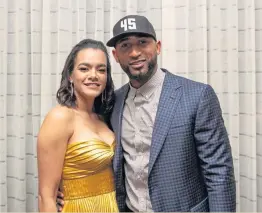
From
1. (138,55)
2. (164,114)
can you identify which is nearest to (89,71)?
(138,55)

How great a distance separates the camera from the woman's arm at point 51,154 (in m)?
1.20

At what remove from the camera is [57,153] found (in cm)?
120

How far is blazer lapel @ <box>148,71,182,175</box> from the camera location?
3.96 feet

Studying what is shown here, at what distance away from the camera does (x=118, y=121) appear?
1.38 meters

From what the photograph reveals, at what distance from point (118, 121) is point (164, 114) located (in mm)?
237

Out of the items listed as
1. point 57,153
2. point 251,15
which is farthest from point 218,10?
point 57,153

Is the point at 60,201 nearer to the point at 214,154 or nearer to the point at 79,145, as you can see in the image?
the point at 79,145

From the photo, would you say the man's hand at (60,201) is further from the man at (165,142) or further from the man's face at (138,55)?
the man's face at (138,55)

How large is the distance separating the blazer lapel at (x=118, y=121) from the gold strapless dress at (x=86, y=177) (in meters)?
0.04

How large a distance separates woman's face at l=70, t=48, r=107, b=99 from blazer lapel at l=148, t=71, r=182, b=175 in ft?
0.87

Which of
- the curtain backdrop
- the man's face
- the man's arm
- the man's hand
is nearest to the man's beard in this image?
the man's face

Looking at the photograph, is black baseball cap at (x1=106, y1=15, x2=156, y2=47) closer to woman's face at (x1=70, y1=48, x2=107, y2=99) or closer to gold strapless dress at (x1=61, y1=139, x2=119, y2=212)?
woman's face at (x1=70, y1=48, x2=107, y2=99)

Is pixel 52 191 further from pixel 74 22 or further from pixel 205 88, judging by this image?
pixel 74 22

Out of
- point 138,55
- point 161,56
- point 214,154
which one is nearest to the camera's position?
point 214,154
